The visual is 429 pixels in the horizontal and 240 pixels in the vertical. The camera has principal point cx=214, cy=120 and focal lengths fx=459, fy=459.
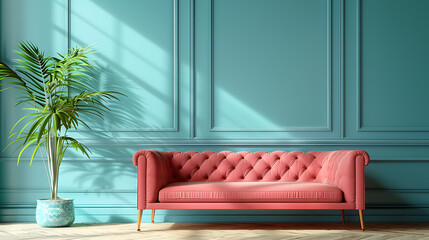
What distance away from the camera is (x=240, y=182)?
3684 millimetres

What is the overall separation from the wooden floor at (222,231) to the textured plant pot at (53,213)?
0.21ft

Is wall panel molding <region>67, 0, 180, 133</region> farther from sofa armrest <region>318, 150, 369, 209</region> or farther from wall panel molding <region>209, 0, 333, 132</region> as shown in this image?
sofa armrest <region>318, 150, 369, 209</region>

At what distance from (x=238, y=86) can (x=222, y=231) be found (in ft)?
4.42

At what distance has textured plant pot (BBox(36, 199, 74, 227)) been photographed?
365 cm

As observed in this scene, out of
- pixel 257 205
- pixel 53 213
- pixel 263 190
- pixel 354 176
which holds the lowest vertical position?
pixel 53 213

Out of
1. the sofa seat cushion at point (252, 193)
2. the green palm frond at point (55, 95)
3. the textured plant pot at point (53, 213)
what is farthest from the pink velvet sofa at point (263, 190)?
the green palm frond at point (55, 95)

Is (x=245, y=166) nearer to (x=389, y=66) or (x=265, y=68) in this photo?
(x=265, y=68)

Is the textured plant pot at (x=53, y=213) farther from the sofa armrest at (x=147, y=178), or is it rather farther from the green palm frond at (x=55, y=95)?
the sofa armrest at (x=147, y=178)

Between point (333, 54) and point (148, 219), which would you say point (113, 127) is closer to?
point (148, 219)

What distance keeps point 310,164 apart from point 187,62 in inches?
56.3

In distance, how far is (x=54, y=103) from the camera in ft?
13.0

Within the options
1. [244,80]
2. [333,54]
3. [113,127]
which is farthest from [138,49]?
[333,54]

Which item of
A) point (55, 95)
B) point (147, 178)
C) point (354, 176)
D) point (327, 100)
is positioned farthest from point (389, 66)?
point (55, 95)

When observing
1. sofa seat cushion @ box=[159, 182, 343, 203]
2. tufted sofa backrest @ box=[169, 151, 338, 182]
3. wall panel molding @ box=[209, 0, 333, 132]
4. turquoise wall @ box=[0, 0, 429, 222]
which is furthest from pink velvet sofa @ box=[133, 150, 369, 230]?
turquoise wall @ box=[0, 0, 429, 222]
